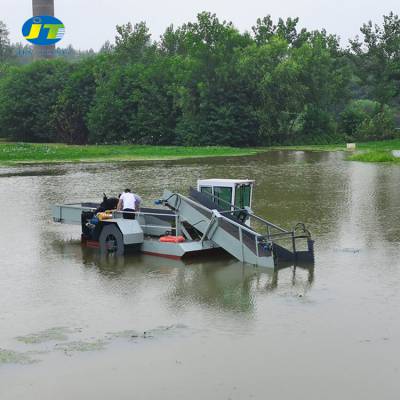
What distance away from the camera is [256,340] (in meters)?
14.1

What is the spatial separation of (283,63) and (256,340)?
69917 mm

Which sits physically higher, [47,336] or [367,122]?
[367,122]

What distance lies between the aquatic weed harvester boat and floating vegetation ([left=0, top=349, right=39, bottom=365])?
8153 mm

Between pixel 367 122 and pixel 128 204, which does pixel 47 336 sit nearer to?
pixel 128 204

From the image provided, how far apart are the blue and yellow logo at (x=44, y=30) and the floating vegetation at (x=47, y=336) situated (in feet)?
428

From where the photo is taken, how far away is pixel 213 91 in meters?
85.2

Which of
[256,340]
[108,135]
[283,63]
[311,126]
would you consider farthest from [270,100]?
[256,340]

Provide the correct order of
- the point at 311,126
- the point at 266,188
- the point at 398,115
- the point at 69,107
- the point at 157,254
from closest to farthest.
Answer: the point at 157,254 < the point at 266,188 < the point at 311,126 < the point at 69,107 < the point at 398,115

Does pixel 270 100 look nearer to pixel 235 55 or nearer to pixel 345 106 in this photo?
pixel 235 55

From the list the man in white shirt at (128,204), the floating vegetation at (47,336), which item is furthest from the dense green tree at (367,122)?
the floating vegetation at (47,336)

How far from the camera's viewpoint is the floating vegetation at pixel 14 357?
510 inches

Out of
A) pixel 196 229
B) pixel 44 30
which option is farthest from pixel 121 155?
pixel 44 30

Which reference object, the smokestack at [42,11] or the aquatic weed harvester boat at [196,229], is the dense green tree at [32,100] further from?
the aquatic weed harvester boat at [196,229]

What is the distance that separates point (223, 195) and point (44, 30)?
12498 centimetres
